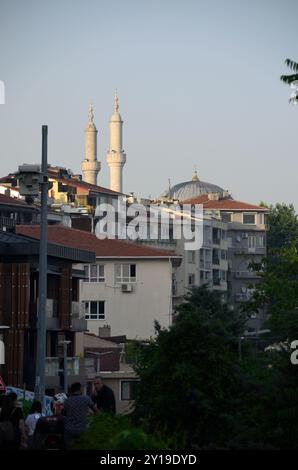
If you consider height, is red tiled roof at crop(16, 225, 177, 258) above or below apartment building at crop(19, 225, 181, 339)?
above

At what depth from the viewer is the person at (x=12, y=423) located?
2111 centimetres

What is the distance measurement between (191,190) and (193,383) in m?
171

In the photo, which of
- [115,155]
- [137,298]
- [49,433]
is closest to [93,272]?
[137,298]

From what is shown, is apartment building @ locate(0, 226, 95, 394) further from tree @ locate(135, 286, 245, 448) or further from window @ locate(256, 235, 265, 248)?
window @ locate(256, 235, 265, 248)

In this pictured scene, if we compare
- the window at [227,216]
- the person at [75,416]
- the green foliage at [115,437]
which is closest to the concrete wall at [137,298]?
the window at [227,216]

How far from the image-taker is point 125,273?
105562mm

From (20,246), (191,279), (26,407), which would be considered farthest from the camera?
(191,279)

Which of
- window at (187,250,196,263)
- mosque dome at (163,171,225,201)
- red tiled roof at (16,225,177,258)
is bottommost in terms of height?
red tiled roof at (16,225,177,258)

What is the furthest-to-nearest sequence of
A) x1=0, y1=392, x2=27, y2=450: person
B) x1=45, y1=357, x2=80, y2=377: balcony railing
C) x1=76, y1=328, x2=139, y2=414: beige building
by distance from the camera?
x1=76, y1=328, x2=139, y2=414: beige building < x1=45, y1=357, x2=80, y2=377: balcony railing < x1=0, y1=392, x2=27, y2=450: person

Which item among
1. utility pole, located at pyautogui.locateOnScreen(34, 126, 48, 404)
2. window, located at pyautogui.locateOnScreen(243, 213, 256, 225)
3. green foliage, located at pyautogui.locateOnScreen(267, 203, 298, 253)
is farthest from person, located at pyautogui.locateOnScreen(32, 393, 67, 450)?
green foliage, located at pyautogui.locateOnScreen(267, 203, 298, 253)

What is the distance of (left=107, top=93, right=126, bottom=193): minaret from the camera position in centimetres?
19050

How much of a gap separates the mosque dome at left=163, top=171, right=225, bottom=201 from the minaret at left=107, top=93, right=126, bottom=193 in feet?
18.6

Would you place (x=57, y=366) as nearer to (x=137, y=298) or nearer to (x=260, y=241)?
(x=137, y=298)
